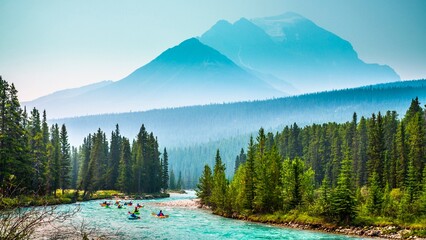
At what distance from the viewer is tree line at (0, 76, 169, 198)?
253 ft

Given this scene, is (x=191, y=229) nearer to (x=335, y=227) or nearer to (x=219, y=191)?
(x=335, y=227)

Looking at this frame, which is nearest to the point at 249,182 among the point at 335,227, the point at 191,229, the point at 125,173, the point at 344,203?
the point at 335,227

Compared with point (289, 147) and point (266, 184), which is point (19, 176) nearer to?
point (266, 184)

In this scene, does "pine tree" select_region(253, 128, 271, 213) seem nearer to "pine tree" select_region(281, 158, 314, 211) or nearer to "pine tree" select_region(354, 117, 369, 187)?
"pine tree" select_region(281, 158, 314, 211)

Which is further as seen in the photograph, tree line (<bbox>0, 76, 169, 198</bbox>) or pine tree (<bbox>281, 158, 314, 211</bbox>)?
tree line (<bbox>0, 76, 169, 198</bbox>)

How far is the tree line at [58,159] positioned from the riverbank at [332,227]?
33.4 meters

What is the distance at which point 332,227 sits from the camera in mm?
54906

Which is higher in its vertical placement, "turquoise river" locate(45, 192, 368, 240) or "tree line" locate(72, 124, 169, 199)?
"tree line" locate(72, 124, 169, 199)

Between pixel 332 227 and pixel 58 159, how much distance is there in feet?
214

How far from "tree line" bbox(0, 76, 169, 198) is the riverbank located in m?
33.4

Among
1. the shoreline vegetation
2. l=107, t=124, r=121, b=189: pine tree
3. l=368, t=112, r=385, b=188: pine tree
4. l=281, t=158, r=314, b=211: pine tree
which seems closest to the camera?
the shoreline vegetation

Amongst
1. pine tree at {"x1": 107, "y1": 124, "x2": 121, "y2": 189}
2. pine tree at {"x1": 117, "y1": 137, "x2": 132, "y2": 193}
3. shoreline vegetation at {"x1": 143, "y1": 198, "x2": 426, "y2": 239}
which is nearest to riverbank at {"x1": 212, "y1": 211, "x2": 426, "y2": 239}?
shoreline vegetation at {"x1": 143, "y1": 198, "x2": 426, "y2": 239}

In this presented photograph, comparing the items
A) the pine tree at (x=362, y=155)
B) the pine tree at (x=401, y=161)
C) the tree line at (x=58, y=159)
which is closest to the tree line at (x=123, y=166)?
the tree line at (x=58, y=159)

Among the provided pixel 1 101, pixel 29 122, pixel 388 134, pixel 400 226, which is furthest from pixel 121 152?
pixel 400 226
